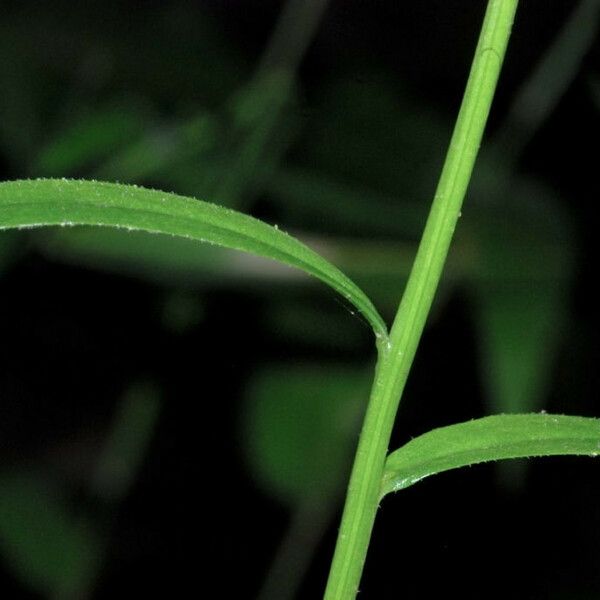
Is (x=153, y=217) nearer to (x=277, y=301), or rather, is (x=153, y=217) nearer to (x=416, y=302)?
(x=416, y=302)

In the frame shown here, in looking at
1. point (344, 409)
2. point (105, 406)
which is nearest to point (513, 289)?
point (344, 409)

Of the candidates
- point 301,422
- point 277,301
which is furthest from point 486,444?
point 277,301

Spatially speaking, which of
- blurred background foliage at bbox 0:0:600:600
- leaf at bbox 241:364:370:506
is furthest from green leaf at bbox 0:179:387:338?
leaf at bbox 241:364:370:506

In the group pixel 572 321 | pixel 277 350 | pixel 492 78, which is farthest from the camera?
pixel 572 321

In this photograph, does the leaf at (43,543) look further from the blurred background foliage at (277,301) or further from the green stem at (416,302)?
the green stem at (416,302)

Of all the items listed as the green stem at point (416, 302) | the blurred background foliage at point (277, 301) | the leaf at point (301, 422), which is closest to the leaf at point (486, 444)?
the green stem at point (416, 302)

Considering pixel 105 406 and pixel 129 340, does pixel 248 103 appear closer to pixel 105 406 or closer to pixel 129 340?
pixel 129 340
